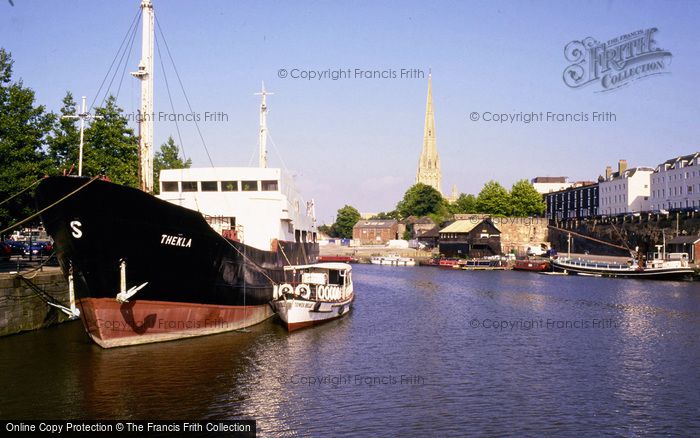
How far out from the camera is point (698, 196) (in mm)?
97125

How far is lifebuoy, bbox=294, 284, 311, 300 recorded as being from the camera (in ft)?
114

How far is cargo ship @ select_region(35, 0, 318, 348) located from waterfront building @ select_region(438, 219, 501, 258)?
279 ft

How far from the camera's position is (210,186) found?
34.8 metres

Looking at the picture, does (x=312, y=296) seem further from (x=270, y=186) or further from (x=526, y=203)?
(x=526, y=203)

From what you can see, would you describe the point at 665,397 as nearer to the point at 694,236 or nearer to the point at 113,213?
the point at 113,213

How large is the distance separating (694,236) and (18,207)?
7437cm

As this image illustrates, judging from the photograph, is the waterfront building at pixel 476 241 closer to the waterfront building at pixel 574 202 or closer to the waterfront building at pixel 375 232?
the waterfront building at pixel 574 202

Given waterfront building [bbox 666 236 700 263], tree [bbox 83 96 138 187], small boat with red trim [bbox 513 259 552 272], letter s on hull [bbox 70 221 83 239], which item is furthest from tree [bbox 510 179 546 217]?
letter s on hull [bbox 70 221 83 239]

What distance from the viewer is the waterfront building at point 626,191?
117 m

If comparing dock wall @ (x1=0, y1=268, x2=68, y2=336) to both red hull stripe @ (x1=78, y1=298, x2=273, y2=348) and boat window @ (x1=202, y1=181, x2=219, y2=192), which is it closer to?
red hull stripe @ (x1=78, y1=298, x2=273, y2=348)

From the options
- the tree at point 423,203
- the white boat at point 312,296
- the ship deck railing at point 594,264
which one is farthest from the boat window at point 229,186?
the tree at point 423,203

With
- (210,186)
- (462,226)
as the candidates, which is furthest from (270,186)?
(462,226)

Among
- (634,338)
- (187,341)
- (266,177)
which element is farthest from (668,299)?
(187,341)

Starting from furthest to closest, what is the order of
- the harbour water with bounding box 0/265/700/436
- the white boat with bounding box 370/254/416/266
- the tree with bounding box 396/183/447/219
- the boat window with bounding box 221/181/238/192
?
the tree with bounding box 396/183/447/219
the white boat with bounding box 370/254/416/266
the boat window with bounding box 221/181/238/192
the harbour water with bounding box 0/265/700/436
